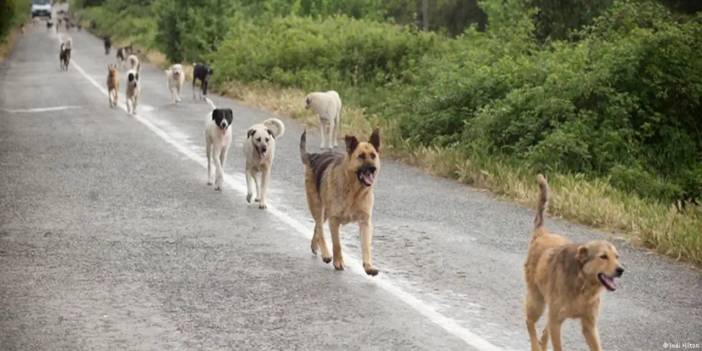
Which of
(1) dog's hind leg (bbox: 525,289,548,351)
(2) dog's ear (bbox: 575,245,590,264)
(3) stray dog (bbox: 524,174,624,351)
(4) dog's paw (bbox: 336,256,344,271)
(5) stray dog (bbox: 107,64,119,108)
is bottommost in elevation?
(5) stray dog (bbox: 107,64,119,108)

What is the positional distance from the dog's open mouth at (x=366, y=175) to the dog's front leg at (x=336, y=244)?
18.7 inches

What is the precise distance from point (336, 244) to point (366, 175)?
0.78m

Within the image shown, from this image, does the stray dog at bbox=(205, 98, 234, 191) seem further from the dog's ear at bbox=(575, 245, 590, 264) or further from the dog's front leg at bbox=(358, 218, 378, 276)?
the dog's ear at bbox=(575, 245, 590, 264)

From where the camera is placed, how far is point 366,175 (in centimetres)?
830

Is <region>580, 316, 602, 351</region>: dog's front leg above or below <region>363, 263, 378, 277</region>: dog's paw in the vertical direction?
above

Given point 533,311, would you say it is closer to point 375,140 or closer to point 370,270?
point 370,270

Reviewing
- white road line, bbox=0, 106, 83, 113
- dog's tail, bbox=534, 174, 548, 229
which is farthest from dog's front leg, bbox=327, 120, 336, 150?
dog's tail, bbox=534, 174, 548, 229

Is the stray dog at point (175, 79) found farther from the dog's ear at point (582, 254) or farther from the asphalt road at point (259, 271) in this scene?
the dog's ear at point (582, 254)

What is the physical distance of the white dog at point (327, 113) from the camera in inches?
696

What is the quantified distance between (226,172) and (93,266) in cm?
598

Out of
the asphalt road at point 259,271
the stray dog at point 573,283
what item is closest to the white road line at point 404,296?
the asphalt road at point 259,271

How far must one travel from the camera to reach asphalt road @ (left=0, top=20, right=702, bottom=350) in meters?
6.96

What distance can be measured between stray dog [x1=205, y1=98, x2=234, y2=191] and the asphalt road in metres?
0.26

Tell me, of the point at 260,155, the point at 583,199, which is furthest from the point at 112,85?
the point at 583,199
